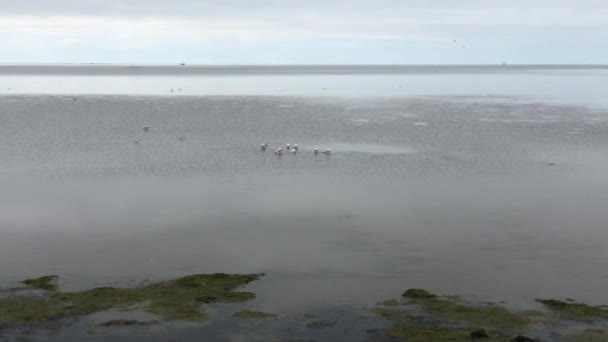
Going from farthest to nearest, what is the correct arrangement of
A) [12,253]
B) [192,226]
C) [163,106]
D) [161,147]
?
[163,106]
[161,147]
[192,226]
[12,253]

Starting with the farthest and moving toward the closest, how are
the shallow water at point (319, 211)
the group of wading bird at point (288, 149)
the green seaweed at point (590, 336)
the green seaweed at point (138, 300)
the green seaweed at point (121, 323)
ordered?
the group of wading bird at point (288, 149)
the shallow water at point (319, 211)
the green seaweed at point (138, 300)
the green seaweed at point (121, 323)
the green seaweed at point (590, 336)

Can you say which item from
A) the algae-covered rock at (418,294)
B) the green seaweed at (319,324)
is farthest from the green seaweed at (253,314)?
the algae-covered rock at (418,294)

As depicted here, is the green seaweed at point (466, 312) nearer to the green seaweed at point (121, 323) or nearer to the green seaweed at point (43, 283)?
the green seaweed at point (121, 323)

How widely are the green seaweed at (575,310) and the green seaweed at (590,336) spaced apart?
93cm

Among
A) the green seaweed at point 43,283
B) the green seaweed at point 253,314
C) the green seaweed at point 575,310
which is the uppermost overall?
the green seaweed at point 43,283

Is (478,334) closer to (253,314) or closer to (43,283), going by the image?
(253,314)

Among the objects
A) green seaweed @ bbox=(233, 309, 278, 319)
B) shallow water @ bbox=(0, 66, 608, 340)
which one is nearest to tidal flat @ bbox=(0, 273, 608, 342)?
green seaweed @ bbox=(233, 309, 278, 319)

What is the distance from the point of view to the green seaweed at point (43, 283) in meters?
19.3

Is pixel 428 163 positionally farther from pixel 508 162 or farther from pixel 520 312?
pixel 520 312

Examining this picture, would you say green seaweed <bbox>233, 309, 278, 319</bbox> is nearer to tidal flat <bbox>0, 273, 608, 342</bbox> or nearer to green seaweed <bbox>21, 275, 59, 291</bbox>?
tidal flat <bbox>0, 273, 608, 342</bbox>

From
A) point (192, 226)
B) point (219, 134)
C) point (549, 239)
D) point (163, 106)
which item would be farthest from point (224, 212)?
point (163, 106)

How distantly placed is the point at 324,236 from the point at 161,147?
85.7 ft

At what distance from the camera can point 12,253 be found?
22.6 m

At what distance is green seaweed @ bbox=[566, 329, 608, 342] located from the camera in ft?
51.6
